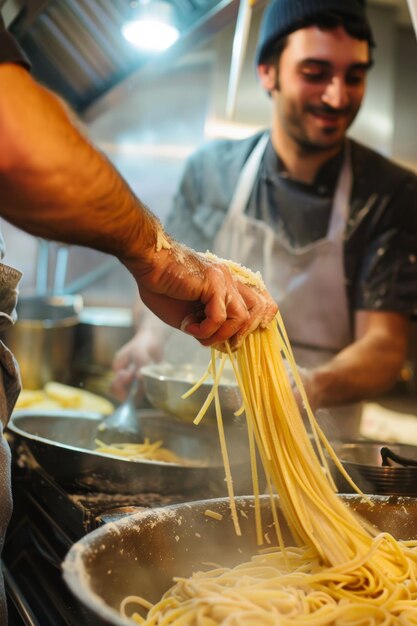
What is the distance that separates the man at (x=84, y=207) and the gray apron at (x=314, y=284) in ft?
6.21

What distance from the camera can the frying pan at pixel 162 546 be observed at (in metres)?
1.22

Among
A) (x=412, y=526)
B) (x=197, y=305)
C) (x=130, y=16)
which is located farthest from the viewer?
(x=130, y=16)

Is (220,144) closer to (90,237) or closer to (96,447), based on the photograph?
(96,447)

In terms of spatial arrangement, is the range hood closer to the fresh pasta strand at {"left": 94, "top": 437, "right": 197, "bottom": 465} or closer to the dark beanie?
the dark beanie

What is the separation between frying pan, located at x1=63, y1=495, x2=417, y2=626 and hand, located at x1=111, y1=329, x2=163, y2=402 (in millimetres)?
1374

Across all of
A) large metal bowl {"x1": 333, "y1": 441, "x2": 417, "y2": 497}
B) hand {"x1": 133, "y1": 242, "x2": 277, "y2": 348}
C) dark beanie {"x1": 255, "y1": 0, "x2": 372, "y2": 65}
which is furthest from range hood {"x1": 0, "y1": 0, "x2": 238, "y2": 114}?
large metal bowl {"x1": 333, "y1": 441, "x2": 417, "y2": 497}

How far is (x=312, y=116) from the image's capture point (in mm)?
3348

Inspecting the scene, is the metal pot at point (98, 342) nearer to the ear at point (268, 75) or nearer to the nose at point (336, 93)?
the ear at point (268, 75)

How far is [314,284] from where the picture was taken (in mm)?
3479

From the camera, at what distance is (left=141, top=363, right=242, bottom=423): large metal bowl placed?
2074 mm

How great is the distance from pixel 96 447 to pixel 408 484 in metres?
1.11

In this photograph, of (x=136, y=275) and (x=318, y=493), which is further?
(x=318, y=493)

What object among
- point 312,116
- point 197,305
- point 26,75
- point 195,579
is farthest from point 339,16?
point 195,579

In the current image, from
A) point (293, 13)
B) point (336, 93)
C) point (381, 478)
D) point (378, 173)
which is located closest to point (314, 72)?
point (336, 93)
